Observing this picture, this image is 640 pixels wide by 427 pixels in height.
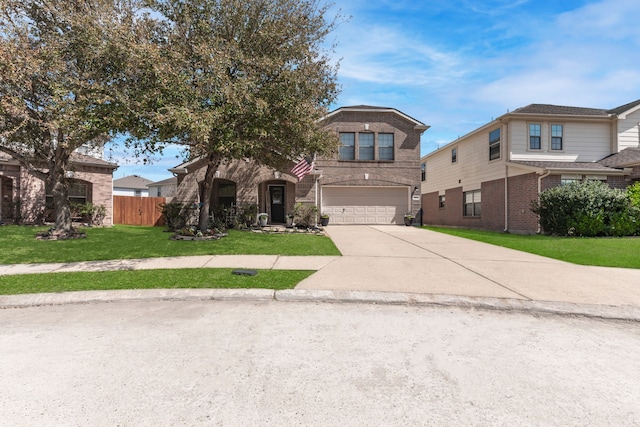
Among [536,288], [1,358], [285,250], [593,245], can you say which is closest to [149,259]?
[285,250]

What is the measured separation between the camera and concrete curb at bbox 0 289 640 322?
194 inches

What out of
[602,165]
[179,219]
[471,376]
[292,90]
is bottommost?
[471,376]

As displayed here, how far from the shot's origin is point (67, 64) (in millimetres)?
9852

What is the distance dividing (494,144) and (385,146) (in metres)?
6.13

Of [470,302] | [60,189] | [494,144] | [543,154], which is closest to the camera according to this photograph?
[470,302]

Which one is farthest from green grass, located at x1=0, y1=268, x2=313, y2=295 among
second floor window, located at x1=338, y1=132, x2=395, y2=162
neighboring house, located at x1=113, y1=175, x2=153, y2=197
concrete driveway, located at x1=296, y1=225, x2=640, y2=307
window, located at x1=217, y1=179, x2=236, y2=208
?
neighboring house, located at x1=113, y1=175, x2=153, y2=197

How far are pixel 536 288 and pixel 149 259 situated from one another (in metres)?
8.66

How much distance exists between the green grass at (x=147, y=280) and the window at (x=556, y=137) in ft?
56.4

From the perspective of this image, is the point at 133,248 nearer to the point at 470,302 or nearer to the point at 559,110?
the point at 470,302

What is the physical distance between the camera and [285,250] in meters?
10.0

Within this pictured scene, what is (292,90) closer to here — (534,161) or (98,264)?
(98,264)

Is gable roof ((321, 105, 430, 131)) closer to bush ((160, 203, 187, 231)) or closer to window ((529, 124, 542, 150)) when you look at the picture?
window ((529, 124, 542, 150))

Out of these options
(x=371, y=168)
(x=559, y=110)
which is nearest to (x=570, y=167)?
(x=559, y=110)

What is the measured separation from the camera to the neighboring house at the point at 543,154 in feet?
52.3
